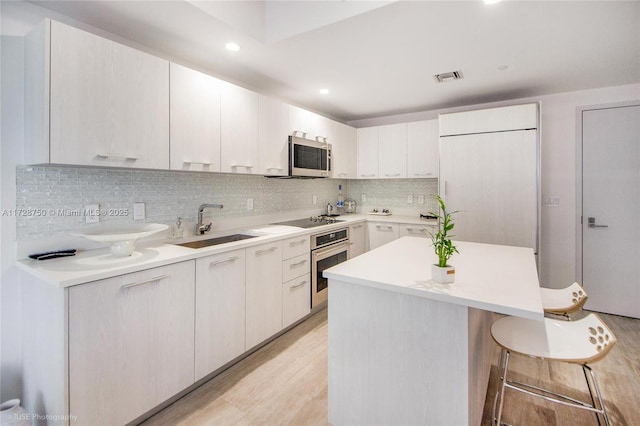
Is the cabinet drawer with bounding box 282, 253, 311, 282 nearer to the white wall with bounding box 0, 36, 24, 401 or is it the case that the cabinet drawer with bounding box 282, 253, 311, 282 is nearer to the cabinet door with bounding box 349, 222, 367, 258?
the cabinet door with bounding box 349, 222, 367, 258

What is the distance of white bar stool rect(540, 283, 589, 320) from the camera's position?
176 centimetres

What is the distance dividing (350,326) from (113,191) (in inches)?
70.1

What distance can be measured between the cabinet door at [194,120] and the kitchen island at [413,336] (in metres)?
1.33

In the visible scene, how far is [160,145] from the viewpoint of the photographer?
79.1 inches

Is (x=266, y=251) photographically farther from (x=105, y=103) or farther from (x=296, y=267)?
(x=105, y=103)

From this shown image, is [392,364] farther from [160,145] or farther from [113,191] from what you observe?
[113,191]

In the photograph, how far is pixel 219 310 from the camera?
83.9 inches

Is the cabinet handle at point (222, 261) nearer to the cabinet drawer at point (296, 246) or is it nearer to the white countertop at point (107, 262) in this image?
the white countertop at point (107, 262)

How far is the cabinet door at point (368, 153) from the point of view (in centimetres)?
432

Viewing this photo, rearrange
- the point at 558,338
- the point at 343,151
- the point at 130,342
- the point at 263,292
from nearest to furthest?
the point at 558,338 < the point at 130,342 < the point at 263,292 < the point at 343,151

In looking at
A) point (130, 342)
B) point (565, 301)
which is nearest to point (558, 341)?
point (565, 301)

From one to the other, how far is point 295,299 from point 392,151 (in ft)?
7.92

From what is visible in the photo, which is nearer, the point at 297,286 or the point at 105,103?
the point at 105,103

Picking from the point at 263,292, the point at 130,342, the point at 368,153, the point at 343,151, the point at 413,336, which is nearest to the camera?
the point at 413,336
